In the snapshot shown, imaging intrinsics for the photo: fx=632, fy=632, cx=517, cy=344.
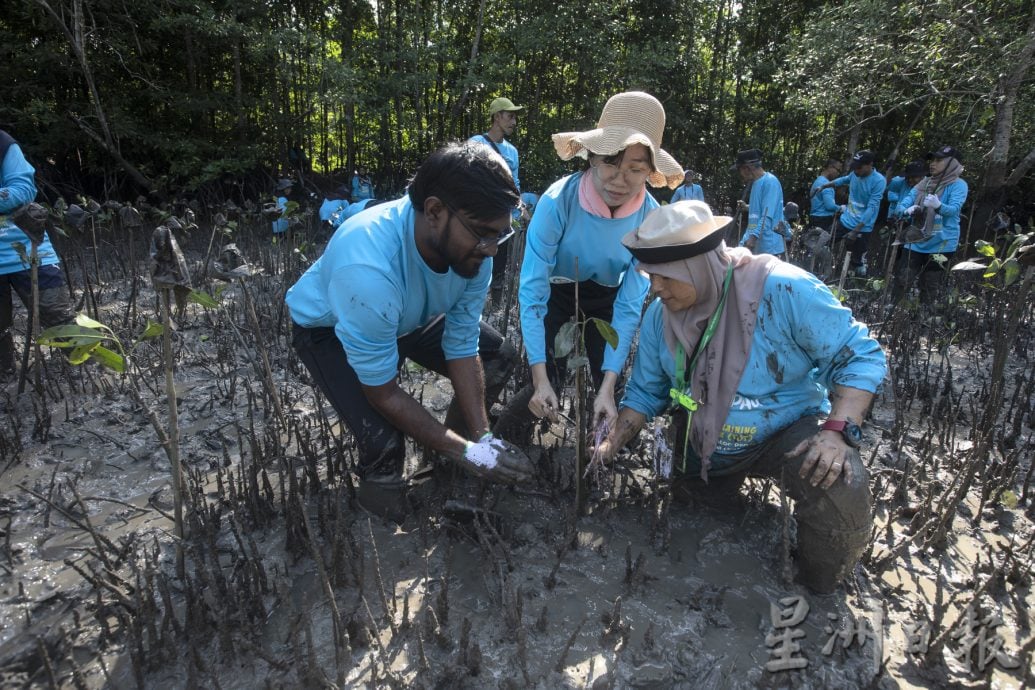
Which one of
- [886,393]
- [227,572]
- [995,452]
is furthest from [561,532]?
[886,393]

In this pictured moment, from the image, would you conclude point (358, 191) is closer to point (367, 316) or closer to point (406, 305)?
point (406, 305)

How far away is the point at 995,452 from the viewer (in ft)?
10.5

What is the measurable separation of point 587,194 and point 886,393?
2590mm

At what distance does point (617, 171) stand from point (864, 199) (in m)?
6.01

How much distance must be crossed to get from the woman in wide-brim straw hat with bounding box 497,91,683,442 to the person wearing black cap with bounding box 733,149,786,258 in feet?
10.3

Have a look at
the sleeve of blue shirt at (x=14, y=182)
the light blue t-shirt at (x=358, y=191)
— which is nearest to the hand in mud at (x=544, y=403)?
the sleeve of blue shirt at (x=14, y=182)

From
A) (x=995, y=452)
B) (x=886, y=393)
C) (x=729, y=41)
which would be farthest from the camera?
(x=729, y=41)

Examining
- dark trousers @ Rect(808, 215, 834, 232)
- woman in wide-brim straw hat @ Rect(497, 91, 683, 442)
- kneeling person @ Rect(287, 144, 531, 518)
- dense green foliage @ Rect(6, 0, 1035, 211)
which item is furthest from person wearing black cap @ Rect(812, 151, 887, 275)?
kneeling person @ Rect(287, 144, 531, 518)

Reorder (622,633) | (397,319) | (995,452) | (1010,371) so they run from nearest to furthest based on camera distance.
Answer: (622,633) → (397,319) → (995,452) → (1010,371)

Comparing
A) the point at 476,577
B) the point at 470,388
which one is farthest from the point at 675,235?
the point at 476,577

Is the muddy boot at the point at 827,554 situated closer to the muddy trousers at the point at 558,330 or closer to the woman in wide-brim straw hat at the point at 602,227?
the woman in wide-brim straw hat at the point at 602,227

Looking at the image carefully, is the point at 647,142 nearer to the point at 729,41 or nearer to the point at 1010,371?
the point at 1010,371

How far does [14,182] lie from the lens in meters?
3.40

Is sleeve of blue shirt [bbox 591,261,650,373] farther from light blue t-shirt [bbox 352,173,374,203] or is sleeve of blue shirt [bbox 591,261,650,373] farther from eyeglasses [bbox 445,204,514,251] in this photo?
light blue t-shirt [bbox 352,173,374,203]
